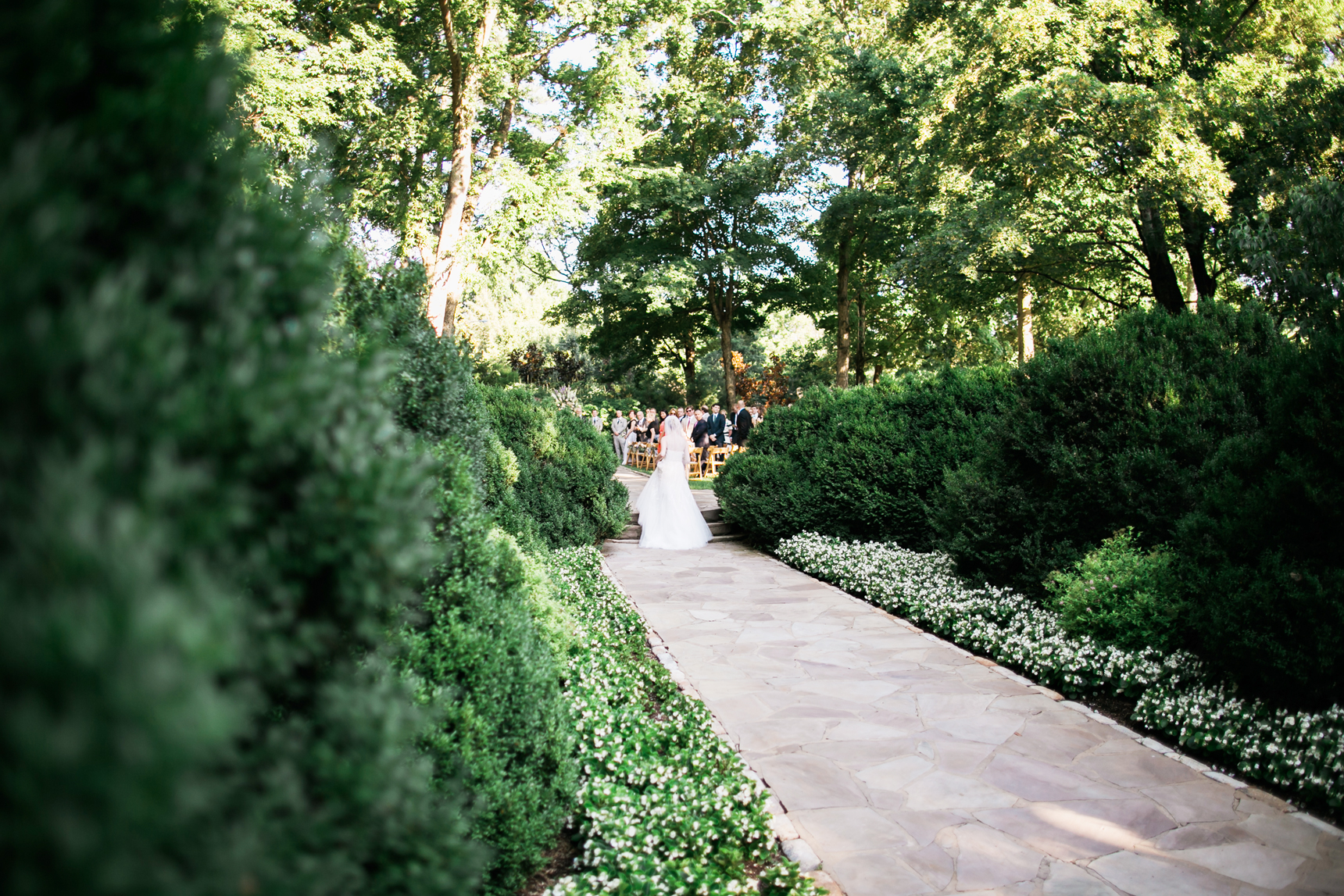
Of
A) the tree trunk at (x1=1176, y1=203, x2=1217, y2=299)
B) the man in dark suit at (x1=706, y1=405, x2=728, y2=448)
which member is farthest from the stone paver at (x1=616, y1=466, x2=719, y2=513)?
the tree trunk at (x1=1176, y1=203, x2=1217, y2=299)

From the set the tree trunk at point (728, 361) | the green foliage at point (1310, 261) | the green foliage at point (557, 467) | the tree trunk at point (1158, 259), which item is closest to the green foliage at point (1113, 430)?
the green foliage at point (1310, 261)

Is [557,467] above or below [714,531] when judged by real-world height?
above

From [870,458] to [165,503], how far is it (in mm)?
10809

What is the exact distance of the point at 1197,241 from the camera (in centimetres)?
1747

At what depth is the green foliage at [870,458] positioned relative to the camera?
10.8 metres

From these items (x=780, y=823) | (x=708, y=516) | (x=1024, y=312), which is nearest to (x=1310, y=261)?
(x=780, y=823)

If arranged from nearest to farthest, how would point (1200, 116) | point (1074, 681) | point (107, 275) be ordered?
point (107, 275), point (1074, 681), point (1200, 116)

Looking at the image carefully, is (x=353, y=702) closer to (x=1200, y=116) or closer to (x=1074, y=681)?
(x=1074, y=681)

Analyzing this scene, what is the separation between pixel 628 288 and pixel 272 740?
26.1m

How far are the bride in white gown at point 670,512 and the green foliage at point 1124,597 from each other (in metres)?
6.92

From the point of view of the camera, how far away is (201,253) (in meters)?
1.20

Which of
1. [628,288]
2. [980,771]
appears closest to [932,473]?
[980,771]

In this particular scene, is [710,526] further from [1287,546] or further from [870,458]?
[1287,546]

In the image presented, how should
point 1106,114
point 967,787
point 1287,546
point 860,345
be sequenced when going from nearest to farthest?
point 967,787
point 1287,546
point 1106,114
point 860,345
